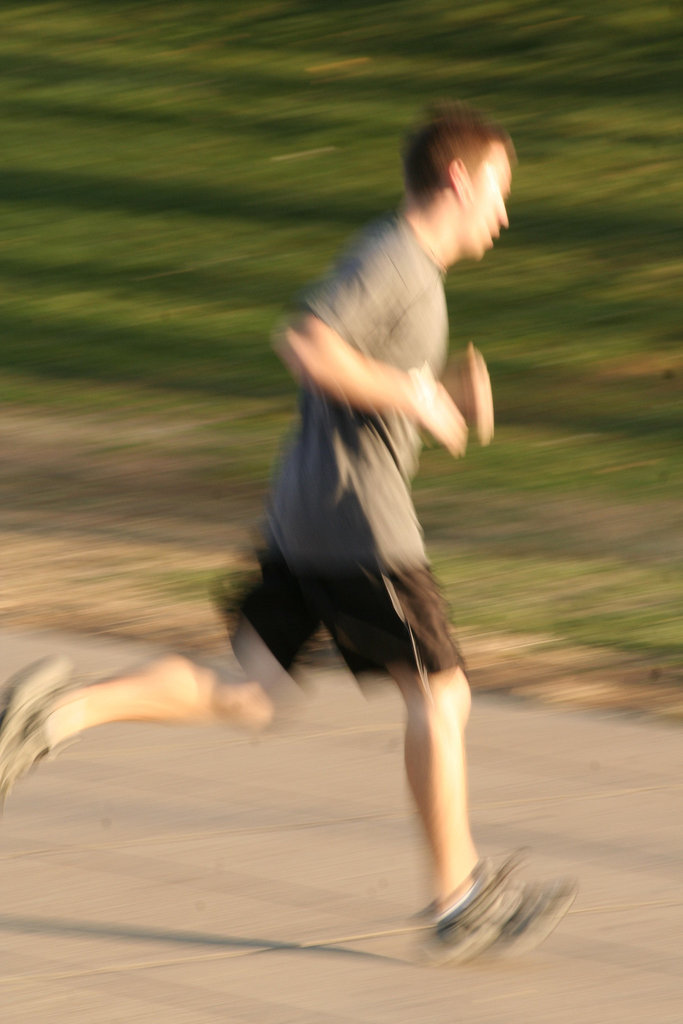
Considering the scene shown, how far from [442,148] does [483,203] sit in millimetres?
147

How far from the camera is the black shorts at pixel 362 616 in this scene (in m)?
3.78

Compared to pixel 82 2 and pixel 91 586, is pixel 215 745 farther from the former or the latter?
pixel 82 2

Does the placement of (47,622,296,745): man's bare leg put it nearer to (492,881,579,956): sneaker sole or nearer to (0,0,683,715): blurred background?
(492,881,579,956): sneaker sole

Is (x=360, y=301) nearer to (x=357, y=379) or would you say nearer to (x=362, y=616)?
(x=357, y=379)

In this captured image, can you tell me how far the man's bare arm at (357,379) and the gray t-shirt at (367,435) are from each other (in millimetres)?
44

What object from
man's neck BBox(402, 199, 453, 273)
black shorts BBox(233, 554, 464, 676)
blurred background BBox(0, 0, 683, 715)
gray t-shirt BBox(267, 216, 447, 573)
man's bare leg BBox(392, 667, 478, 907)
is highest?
man's neck BBox(402, 199, 453, 273)

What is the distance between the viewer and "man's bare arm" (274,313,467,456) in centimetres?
361

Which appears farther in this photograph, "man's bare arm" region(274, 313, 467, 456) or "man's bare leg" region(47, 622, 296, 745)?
"man's bare leg" region(47, 622, 296, 745)

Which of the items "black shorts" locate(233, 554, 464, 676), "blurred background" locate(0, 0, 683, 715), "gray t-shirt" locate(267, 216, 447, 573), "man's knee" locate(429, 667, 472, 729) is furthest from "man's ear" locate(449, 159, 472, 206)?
"blurred background" locate(0, 0, 683, 715)

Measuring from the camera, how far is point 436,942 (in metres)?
3.78

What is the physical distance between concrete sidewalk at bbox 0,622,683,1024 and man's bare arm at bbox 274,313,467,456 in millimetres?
1095

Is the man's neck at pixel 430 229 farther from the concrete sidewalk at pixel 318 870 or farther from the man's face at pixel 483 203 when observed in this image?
the concrete sidewalk at pixel 318 870

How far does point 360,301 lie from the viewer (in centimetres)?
367

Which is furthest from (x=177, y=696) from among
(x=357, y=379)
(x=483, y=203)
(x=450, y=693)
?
(x=483, y=203)
